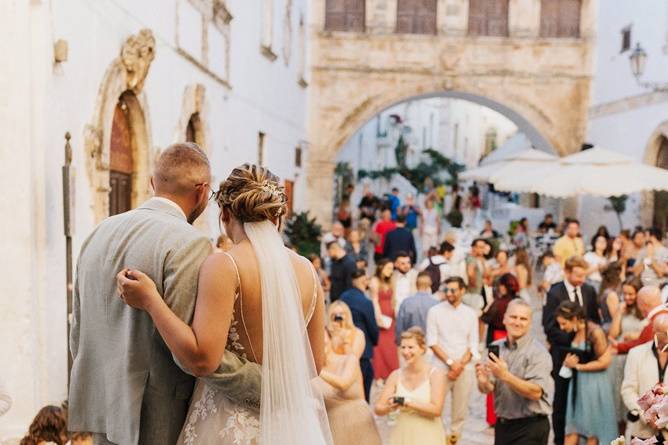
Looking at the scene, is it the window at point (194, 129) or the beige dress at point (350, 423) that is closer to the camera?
the beige dress at point (350, 423)

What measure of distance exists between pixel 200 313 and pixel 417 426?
9.88ft

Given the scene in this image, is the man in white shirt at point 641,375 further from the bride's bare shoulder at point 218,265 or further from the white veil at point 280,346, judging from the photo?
the bride's bare shoulder at point 218,265

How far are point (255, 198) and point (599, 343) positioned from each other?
411cm

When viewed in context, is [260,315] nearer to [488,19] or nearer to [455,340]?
[455,340]

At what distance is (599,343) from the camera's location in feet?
20.1

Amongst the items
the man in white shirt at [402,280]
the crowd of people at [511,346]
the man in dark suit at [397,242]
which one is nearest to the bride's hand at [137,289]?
the crowd of people at [511,346]

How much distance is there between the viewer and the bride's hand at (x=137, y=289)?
2549 millimetres

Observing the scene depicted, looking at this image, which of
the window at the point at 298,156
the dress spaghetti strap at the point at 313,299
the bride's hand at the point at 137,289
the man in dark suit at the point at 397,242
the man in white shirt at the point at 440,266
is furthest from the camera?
the window at the point at 298,156

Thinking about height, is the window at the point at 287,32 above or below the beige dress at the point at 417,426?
above

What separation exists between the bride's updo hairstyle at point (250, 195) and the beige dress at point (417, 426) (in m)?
2.77

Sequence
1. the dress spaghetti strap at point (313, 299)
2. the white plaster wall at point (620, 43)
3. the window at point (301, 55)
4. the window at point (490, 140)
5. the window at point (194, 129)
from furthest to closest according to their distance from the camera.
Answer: the window at point (490, 140) < the window at point (301, 55) < the white plaster wall at point (620, 43) < the window at point (194, 129) < the dress spaghetti strap at point (313, 299)

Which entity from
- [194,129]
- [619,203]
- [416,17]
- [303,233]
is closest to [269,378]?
[194,129]

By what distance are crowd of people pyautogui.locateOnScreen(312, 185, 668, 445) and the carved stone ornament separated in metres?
2.85

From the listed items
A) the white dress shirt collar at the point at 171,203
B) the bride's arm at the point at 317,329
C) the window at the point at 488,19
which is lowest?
the bride's arm at the point at 317,329
